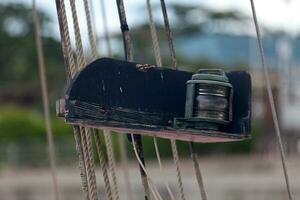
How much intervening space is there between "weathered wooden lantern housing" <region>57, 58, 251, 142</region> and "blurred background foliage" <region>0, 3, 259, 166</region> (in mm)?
12701

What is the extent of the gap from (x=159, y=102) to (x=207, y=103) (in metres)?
0.17

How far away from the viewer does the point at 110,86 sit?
326cm

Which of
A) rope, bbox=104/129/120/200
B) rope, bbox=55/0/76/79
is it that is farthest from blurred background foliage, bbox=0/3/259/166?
rope, bbox=55/0/76/79

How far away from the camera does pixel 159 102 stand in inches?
134

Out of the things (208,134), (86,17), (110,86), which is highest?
(86,17)

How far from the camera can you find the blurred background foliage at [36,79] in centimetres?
3042

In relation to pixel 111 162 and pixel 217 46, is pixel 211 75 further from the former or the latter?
pixel 217 46

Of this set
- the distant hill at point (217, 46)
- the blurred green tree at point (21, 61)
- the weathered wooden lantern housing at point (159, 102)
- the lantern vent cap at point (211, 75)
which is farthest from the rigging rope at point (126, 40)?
the distant hill at point (217, 46)

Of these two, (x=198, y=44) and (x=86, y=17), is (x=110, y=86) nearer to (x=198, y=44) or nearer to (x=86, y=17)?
(x=86, y=17)

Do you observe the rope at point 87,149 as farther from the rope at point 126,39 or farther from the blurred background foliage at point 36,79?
the blurred background foliage at point 36,79

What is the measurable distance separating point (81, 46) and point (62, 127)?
94.5 ft

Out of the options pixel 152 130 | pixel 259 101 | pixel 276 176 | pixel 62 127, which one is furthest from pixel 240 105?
pixel 259 101

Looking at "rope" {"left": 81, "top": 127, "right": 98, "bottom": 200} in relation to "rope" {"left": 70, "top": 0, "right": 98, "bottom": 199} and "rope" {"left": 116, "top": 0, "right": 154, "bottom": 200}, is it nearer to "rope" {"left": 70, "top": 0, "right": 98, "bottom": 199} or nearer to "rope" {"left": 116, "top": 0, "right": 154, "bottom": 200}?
"rope" {"left": 70, "top": 0, "right": 98, "bottom": 199}

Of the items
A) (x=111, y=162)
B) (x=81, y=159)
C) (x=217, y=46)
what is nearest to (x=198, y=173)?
(x=111, y=162)
